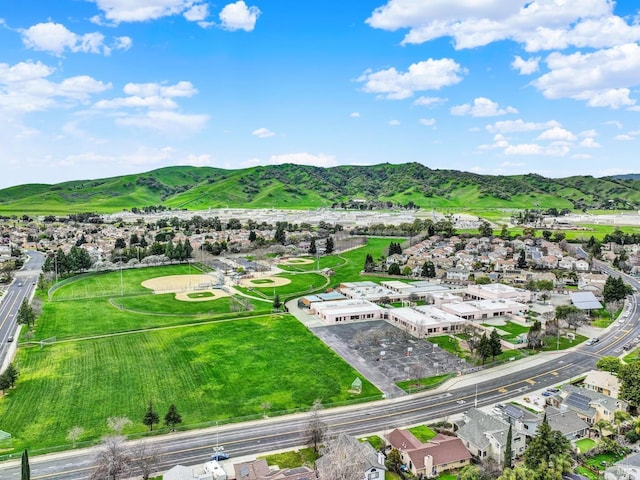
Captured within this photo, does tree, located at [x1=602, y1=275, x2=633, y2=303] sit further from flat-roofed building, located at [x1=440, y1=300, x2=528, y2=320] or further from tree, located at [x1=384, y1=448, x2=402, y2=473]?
tree, located at [x1=384, y1=448, x2=402, y2=473]

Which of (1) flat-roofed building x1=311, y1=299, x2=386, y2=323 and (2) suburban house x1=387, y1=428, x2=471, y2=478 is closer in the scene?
(2) suburban house x1=387, y1=428, x2=471, y2=478

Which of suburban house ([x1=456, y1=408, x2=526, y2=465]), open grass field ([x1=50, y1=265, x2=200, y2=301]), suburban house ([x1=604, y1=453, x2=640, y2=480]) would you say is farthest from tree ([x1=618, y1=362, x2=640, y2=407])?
open grass field ([x1=50, y1=265, x2=200, y2=301])

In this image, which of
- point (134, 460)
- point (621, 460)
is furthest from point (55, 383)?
point (621, 460)

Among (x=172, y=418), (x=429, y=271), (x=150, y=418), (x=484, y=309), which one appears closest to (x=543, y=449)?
(x=172, y=418)

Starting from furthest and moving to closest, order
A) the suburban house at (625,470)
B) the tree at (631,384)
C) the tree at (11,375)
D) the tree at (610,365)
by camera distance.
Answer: the tree at (610,365), the tree at (11,375), the tree at (631,384), the suburban house at (625,470)

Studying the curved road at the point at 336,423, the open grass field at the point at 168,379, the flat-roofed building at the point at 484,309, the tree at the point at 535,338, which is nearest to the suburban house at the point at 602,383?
the curved road at the point at 336,423

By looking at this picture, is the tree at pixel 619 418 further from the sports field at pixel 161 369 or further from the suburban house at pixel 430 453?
the sports field at pixel 161 369
